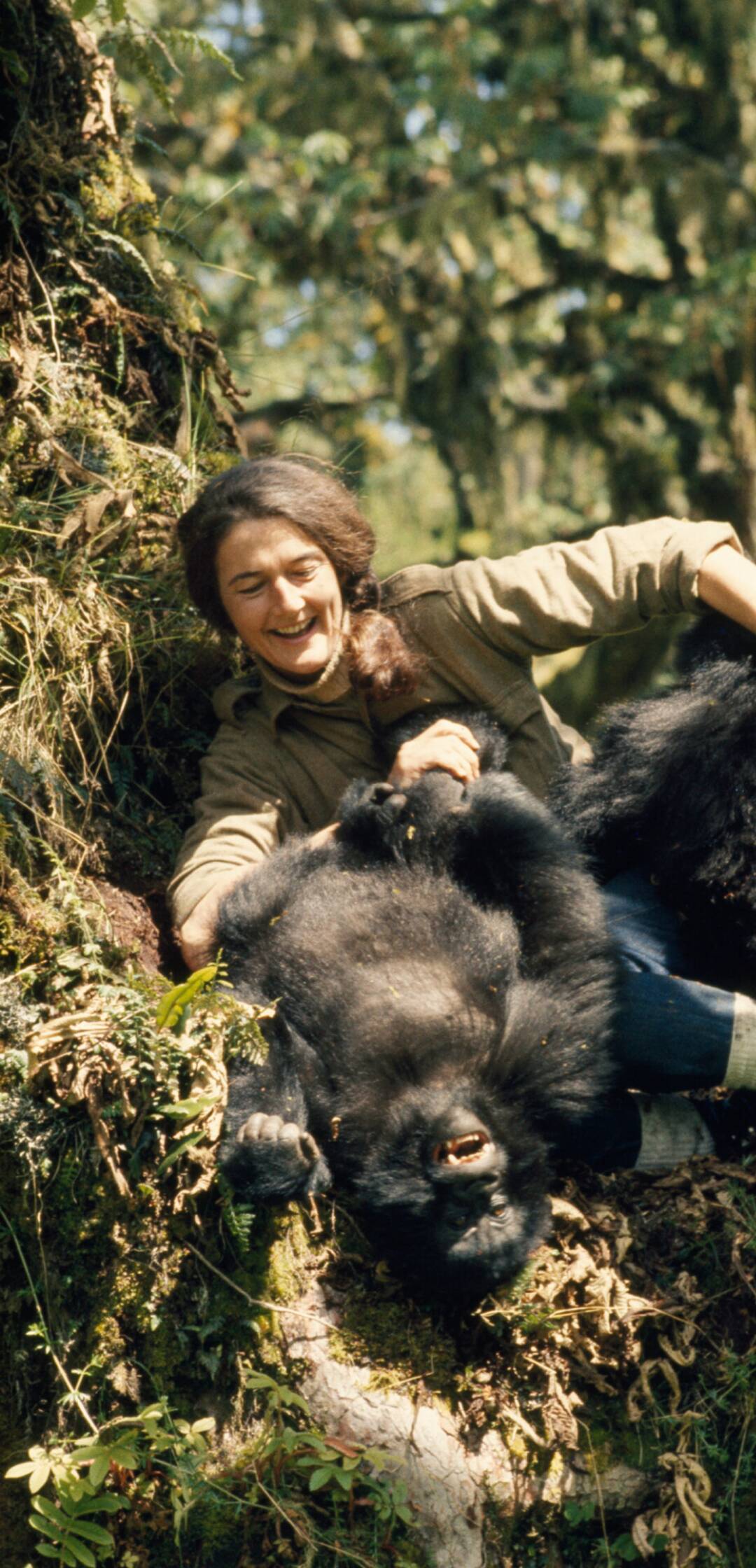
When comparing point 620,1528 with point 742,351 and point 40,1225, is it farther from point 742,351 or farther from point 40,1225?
point 742,351

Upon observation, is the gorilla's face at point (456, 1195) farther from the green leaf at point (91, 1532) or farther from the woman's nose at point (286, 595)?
the woman's nose at point (286, 595)

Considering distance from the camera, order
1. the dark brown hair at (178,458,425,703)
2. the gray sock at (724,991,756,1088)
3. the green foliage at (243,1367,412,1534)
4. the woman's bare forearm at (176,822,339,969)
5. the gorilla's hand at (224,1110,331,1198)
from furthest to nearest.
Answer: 1. the dark brown hair at (178,458,425,703)
2. the woman's bare forearm at (176,822,339,969)
3. the gray sock at (724,991,756,1088)
4. the gorilla's hand at (224,1110,331,1198)
5. the green foliage at (243,1367,412,1534)

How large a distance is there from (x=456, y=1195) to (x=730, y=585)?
1.58 meters

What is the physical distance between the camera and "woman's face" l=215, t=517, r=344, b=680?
3727mm

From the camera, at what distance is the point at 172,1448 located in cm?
275

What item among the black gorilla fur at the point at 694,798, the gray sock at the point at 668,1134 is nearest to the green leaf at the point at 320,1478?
the gray sock at the point at 668,1134

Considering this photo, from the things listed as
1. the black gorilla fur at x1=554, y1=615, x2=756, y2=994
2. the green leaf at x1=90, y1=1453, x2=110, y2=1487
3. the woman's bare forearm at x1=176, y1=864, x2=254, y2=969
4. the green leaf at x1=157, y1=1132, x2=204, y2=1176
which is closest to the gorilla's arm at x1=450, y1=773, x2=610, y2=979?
the black gorilla fur at x1=554, y1=615, x2=756, y2=994

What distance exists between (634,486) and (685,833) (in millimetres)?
5771

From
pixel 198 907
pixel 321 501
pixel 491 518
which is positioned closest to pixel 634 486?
pixel 491 518

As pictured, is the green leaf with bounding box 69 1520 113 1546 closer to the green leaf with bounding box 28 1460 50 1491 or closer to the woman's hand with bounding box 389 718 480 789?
the green leaf with bounding box 28 1460 50 1491

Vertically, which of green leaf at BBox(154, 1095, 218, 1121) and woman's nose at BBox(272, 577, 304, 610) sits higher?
woman's nose at BBox(272, 577, 304, 610)

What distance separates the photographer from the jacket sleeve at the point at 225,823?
353cm

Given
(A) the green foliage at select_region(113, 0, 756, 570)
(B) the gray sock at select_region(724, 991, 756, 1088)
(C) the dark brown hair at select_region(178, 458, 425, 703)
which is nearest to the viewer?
(B) the gray sock at select_region(724, 991, 756, 1088)

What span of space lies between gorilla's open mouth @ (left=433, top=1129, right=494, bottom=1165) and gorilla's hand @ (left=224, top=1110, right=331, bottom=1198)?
0.95 feet
